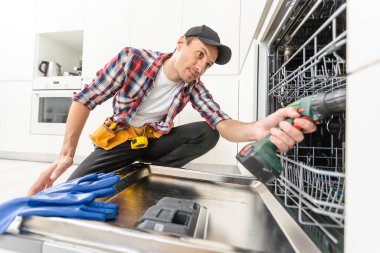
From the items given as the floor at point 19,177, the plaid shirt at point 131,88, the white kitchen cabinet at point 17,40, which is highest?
the white kitchen cabinet at point 17,40

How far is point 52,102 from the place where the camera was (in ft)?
6.96

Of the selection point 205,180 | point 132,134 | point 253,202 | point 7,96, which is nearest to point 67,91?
point 7,96

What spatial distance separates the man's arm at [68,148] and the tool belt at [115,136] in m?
0.13

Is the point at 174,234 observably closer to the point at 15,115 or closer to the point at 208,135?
the point at 208,135

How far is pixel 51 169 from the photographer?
76cm

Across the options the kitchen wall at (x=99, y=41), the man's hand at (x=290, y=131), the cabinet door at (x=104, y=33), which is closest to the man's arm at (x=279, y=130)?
the man's hand at (x=290, y=131)

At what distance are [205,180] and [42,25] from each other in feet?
7.57

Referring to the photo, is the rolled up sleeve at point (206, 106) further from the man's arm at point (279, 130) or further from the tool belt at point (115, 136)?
the tool belt at point (115, 136)

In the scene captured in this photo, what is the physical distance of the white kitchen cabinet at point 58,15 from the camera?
211 centimetres

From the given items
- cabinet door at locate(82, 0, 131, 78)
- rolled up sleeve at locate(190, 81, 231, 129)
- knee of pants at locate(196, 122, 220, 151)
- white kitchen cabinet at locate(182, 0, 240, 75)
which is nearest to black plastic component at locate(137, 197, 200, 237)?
rolled up sleeve at locate(190, 81, 231, 129)

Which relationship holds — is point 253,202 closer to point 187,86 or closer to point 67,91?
point 187,86
